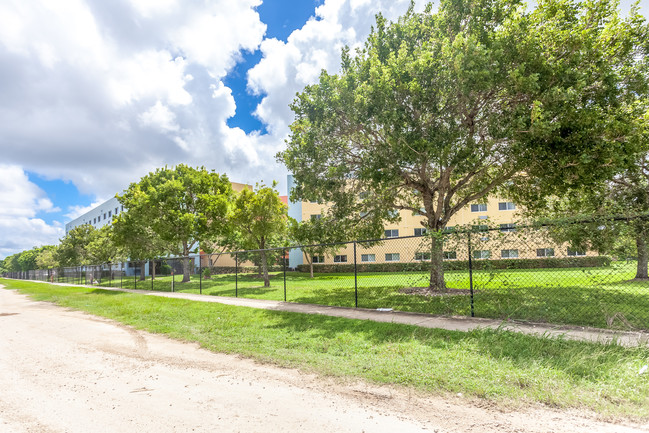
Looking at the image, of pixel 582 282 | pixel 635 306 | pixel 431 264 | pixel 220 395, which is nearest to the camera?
pixel 220 395

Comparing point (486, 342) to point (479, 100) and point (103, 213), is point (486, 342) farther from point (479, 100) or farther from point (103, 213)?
point (103, 213)

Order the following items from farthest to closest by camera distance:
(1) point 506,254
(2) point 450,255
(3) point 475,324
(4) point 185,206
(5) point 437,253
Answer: (4) point 185,206 < (5) point 437,253 < (2) point 450,255 < (1) point 506,254 < (3) point 475,324

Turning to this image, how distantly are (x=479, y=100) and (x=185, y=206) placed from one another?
2358 centimetres

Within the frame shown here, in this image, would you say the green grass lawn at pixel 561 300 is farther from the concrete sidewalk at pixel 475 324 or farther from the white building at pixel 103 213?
the white building at pixel 103 213

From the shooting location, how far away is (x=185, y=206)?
1112 inches

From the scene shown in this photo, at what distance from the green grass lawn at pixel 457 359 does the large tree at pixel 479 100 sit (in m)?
3.29

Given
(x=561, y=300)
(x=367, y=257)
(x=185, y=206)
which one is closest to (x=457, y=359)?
(x=561, y=300)

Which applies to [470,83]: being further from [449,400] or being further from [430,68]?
[449,400]

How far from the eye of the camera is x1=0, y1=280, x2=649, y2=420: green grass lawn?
3994 mm

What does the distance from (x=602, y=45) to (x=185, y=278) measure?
85.8 ft

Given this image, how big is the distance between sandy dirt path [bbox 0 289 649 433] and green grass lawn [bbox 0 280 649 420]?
32 centimetres

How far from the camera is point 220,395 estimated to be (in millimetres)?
4430

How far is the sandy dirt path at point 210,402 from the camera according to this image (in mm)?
3514

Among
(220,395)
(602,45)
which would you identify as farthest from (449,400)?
(602,45)
